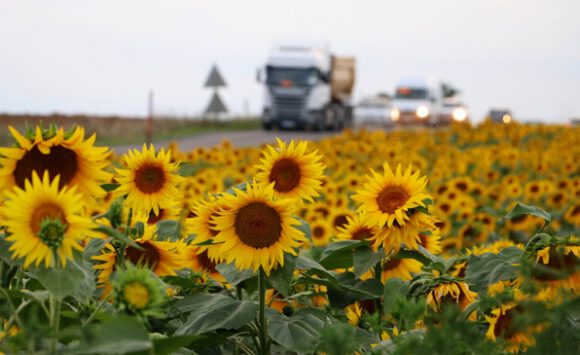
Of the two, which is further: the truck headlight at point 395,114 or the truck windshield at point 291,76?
the truck headlight at point 395,114

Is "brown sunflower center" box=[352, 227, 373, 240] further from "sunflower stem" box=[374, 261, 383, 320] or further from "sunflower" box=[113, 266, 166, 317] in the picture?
"sunflower" box=[113, 266, 166, 317]

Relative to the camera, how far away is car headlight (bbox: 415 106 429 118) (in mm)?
44250

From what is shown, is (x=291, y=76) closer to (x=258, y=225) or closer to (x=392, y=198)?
(x=392, y=198)

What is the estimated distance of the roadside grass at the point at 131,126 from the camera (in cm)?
3588

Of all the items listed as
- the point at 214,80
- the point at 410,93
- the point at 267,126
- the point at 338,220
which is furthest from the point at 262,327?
the point at 410,93

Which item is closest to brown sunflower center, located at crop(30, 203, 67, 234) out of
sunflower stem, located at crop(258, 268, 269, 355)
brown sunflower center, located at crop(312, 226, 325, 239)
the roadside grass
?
sunflower stem, located at crop(258, 268, 269, 355)

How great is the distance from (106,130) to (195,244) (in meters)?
38.2

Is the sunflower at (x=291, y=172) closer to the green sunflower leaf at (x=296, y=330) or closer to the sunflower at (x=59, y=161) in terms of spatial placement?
the green sunflower leaf at (x=296, y=330)

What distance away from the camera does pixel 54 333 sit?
1909mm

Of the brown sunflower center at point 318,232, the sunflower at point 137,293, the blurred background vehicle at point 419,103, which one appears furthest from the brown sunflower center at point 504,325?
the blurred background vehicle at point 419,103

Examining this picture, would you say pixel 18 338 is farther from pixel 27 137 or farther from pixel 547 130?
pixel 547 130

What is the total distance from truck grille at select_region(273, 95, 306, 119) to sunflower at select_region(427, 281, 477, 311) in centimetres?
3369

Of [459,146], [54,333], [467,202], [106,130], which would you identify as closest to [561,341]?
[54,333]

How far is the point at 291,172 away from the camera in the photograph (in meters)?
3.27
